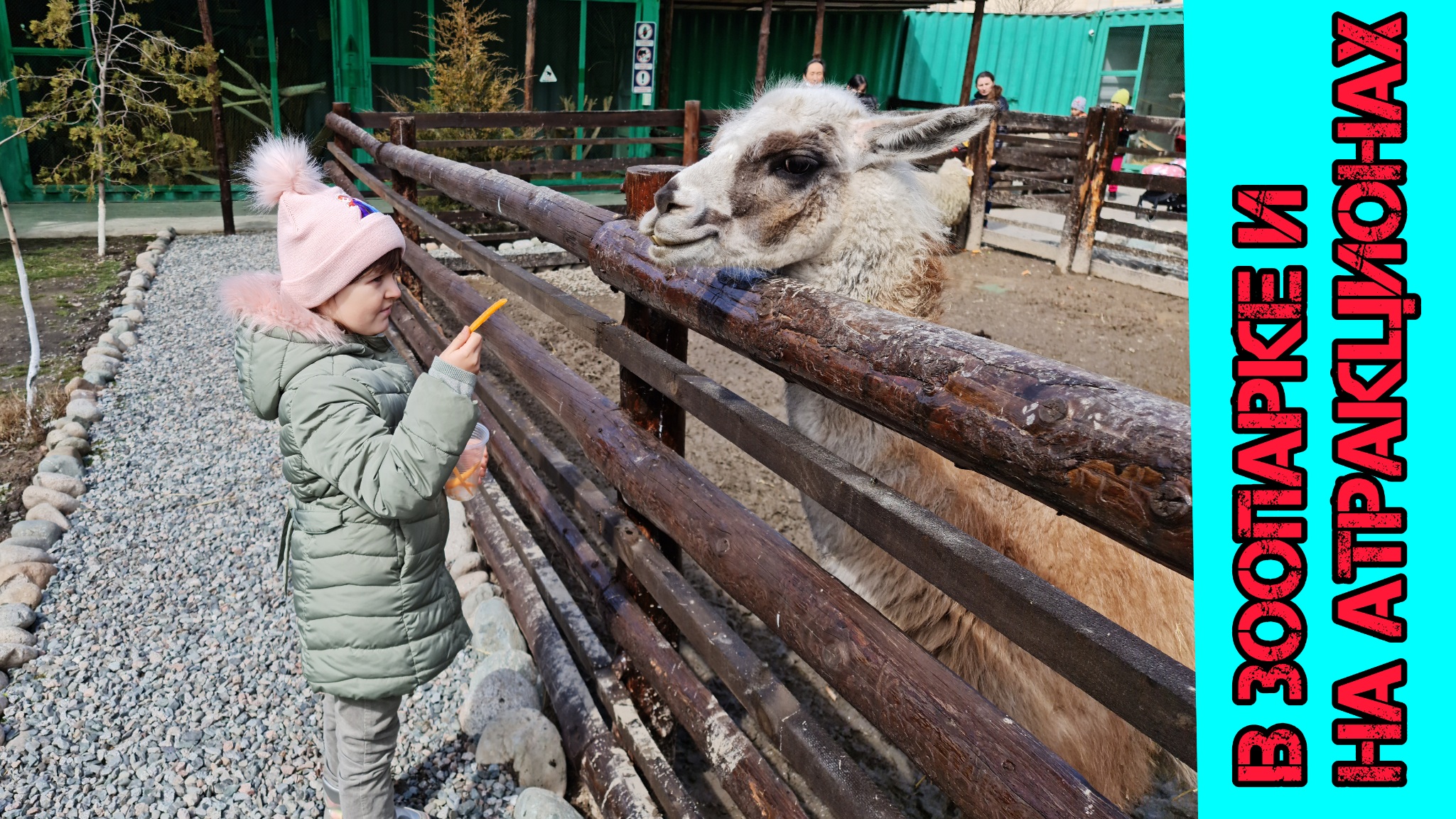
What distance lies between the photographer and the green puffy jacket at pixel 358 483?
1.82 m

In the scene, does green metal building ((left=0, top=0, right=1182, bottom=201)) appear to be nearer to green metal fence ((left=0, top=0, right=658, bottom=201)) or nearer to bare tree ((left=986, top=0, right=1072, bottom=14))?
green metal fence ((left=0, top=0, right=658, bottom=201))

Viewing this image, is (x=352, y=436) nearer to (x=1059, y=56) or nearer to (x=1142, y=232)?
(x=1142, y=232)

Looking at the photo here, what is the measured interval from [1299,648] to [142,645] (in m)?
3.58

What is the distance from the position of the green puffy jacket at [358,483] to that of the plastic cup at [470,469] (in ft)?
0.15

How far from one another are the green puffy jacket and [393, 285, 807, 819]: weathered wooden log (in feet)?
2.06

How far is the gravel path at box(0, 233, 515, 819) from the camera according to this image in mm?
2525

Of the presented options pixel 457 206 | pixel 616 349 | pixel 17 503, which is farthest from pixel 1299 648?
pixel 457 206

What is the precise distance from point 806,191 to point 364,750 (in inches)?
72.0

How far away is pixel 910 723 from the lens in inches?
59.1

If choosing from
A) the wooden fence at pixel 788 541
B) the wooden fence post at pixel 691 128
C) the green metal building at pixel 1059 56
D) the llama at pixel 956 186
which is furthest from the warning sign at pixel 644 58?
the wooden fence at pixel 788 541

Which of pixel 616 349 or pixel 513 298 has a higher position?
pixel 616 349

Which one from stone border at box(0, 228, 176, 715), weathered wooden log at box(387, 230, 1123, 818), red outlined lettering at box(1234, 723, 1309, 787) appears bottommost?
stone border at box(0, 228, 176, 715)

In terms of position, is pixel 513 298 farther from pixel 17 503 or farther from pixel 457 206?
pixel 17 503

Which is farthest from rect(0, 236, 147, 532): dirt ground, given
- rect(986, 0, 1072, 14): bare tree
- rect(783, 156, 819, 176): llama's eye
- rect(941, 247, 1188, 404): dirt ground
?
rect(986, 0, 1072, 14): bare tree
